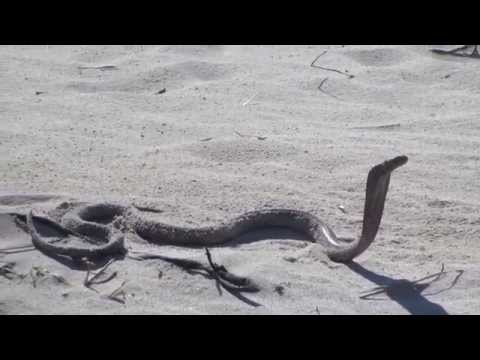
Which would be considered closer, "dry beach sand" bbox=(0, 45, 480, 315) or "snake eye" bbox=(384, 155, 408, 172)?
"snake eye" bbox=(384, 155, 408, 172)

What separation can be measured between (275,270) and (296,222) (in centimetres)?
71

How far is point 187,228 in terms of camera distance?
4.38m

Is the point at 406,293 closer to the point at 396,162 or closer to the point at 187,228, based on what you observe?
the point at 396,162

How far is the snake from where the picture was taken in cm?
393

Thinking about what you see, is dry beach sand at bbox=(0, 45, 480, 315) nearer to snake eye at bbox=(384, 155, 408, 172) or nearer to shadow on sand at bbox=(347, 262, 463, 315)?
shadow on sand at bbox=(347, 262, 463, 315)

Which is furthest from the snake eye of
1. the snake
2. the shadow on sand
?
the shadow on sand

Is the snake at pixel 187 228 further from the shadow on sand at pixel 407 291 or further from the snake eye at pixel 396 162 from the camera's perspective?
the shadow on sand at pixel 407 291

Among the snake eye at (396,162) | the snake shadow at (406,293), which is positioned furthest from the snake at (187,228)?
the snake shadow at (406,293)

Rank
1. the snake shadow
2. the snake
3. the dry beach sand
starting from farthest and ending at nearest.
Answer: the snake
the dry beach sand
the snake shadow

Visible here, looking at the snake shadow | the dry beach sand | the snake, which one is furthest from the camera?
the snake

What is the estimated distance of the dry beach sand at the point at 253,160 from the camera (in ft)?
12.3

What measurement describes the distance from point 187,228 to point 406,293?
3.99 feet

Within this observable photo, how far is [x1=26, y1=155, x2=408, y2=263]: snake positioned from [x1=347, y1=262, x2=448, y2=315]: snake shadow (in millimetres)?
151

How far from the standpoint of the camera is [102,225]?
4402mm
